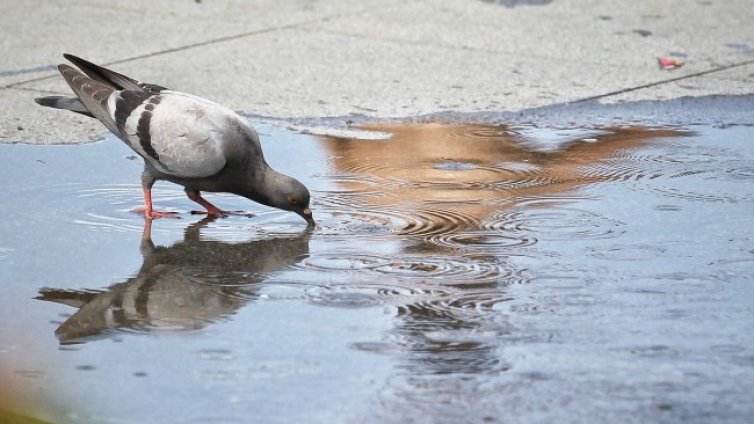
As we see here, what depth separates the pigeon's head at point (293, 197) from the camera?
5445mm

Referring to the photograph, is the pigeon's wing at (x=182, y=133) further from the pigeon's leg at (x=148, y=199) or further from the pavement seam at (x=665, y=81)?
the pavement seam at (x=665, y=81)

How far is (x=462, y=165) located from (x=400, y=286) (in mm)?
1804

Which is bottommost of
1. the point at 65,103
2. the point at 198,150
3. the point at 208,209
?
the point at 208,209

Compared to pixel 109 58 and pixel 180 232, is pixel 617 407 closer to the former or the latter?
pixel 180 232

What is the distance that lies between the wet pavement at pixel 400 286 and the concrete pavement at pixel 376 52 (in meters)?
0.77

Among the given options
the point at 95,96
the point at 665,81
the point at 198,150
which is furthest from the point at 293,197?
the point at 665,81

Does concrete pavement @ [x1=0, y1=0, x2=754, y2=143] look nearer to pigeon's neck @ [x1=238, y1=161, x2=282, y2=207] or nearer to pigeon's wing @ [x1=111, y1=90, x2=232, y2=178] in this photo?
pigeon's wing @ [x1=111, y1=90, x2=232, y2=178]

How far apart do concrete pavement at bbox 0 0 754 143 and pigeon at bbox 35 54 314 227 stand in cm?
121

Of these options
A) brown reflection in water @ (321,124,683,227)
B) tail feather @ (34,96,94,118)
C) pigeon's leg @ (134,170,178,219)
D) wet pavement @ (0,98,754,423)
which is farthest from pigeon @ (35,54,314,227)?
brown reflection in water @ (321,124,683,227)

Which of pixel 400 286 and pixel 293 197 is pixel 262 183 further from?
pixel 400 286

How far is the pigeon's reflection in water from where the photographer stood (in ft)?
14.4

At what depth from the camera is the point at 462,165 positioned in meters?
6.46

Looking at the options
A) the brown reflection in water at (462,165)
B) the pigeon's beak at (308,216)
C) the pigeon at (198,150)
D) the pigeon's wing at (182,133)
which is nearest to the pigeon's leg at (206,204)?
the pigeon at (198,150)

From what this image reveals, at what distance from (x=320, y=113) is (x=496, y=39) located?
2.33 meters
